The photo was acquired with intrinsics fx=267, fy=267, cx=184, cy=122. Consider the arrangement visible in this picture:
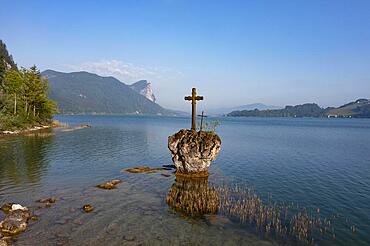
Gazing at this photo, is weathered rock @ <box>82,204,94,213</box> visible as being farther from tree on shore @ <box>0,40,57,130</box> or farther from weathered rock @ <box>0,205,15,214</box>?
tree on shore @ <box>0,40,57,130</box>

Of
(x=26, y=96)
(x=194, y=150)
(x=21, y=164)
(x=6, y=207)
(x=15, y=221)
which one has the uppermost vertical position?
(x=26, y=96)

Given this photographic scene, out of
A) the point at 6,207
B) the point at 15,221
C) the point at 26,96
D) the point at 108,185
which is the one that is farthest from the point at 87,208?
the point at 26,96

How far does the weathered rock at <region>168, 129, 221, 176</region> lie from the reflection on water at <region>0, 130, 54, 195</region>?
14411mm

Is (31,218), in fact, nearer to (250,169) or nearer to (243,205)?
(243,205)

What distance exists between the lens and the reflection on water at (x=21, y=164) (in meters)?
26.0

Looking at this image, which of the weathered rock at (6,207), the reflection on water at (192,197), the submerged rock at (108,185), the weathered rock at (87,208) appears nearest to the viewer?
the weathered rock at (6,207)

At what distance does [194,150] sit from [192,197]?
256 inches

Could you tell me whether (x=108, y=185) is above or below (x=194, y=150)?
below

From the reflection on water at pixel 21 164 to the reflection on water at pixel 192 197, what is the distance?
13.8 meters

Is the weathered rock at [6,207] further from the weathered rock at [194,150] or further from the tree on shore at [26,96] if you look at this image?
the tree on shore at [26,96]

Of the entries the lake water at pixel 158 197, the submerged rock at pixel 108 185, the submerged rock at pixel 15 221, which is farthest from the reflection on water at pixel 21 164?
the submerged rock at pixel 15 221

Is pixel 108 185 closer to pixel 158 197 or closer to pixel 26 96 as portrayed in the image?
pixel 158 197

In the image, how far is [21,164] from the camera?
33281mm

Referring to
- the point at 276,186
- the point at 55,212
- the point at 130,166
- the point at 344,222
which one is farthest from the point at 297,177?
the point at 55,212
